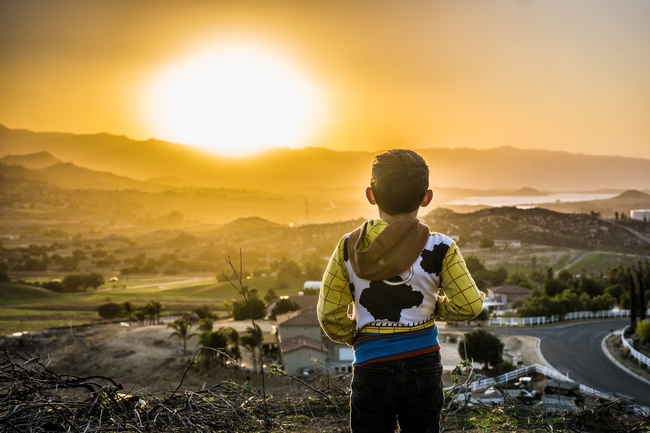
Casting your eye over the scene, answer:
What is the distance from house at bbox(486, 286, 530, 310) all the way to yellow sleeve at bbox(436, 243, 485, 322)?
41.6 meters

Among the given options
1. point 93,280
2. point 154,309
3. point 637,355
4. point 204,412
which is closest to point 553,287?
point 637,355

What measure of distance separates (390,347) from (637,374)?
23.8 meters

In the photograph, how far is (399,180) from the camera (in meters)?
2.36

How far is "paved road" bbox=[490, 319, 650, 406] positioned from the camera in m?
20.0

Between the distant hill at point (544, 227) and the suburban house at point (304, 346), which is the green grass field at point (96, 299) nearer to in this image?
the suburban house at point (304, 346)

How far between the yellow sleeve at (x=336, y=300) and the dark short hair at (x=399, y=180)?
30cm

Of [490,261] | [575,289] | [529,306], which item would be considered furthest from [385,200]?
[490,261]

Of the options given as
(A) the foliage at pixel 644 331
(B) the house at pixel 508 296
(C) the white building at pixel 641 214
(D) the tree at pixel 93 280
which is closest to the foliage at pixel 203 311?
(D) the tree at pixel 93 280

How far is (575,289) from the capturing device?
4125 cm

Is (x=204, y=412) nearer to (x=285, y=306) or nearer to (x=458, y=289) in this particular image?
(x=458, y=289)

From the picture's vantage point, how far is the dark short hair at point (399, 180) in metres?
2.36

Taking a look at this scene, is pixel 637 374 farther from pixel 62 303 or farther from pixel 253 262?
pixel 253 262

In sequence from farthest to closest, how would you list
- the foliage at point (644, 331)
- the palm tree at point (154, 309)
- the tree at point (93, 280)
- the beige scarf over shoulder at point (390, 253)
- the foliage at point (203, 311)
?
the tree at point (93, 280) < the foliage at point (203, 311) < the palm tree at point (154, 309) < the foliage at point (644, 331) < the beige scarf over shoulder at point (390, 253)

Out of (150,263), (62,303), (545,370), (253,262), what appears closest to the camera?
(545,370)
